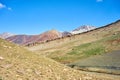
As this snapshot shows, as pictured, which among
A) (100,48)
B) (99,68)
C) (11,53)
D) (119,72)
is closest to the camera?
(11,53)

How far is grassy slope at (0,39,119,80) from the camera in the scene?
1720 cm

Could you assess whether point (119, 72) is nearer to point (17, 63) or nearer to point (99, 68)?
point (99, 68)

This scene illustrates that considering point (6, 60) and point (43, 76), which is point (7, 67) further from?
point (43, 76)

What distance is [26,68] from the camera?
1873 cm

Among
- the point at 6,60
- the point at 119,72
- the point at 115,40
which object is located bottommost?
the point at 119,72

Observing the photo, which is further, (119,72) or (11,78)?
(119,72)

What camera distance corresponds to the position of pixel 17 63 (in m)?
19.3

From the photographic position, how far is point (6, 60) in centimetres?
1947

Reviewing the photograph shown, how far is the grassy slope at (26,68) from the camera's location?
56.4ft

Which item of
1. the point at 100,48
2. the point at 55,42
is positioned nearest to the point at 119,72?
the point at 100,48

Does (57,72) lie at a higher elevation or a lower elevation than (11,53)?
lower

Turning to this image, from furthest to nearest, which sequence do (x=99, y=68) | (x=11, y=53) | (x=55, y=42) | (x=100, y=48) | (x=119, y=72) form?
(x=55, y=42)
(x=100, y=48)
(x=99, y=68)
(x=119, y=72)
(x=11, y=53)

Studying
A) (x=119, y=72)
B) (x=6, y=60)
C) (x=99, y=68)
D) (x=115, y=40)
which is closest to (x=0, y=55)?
(x=6, y=60)

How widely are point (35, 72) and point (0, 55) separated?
385 centimetres
